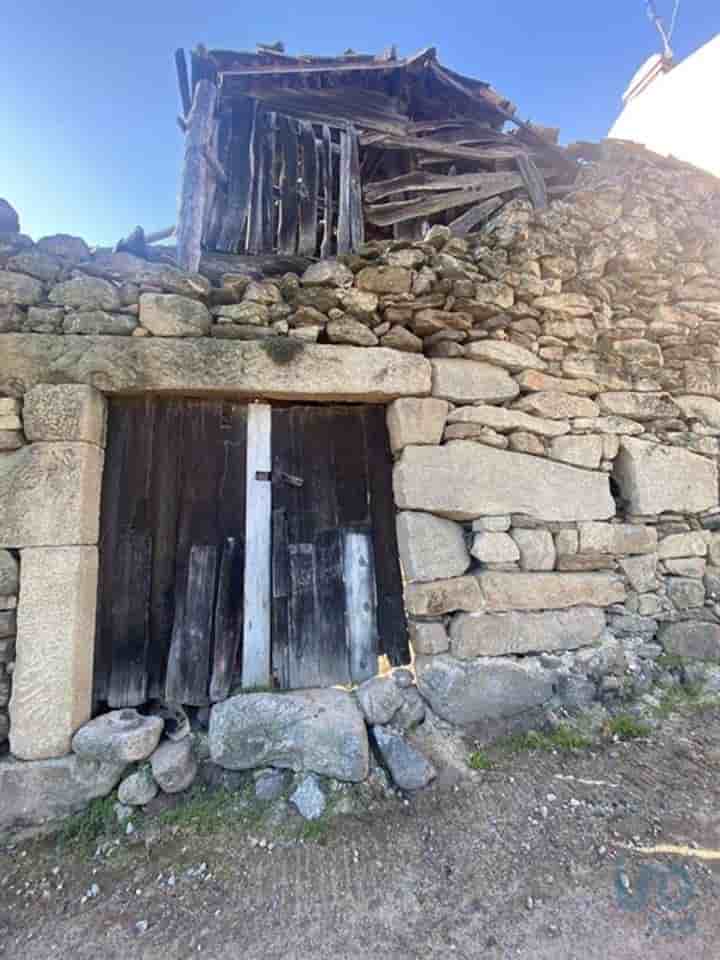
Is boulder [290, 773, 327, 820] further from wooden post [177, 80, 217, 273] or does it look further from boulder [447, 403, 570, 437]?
wooden post [177, 80, 217, 273]

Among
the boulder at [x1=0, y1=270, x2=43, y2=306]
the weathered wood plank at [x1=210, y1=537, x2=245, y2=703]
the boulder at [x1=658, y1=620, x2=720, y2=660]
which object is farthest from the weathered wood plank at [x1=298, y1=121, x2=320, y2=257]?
the boulder at [x1=658, y1=620, x2=720, y2=660]

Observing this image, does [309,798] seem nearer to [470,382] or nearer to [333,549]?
[333,549]

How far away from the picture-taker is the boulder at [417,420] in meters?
2.67

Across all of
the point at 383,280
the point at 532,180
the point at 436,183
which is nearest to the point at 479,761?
the point at 383,280

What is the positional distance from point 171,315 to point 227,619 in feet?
5.72

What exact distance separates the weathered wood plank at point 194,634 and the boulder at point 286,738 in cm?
28

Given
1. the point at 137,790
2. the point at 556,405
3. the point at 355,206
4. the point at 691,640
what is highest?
the point at 355,206

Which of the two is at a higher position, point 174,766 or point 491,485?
point 491,485

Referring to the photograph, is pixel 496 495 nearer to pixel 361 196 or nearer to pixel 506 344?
pixel 506 344

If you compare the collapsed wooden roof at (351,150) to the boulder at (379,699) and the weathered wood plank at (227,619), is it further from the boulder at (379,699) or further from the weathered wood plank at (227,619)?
the boulder at (379,699)

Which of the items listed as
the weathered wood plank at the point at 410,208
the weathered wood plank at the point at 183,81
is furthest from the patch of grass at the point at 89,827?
the weathered wood plank at the point at 183,81

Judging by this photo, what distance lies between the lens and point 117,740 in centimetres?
204

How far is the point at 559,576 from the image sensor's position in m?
2.73

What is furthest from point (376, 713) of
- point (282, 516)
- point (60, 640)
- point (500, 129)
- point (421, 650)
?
point (500, 129)
